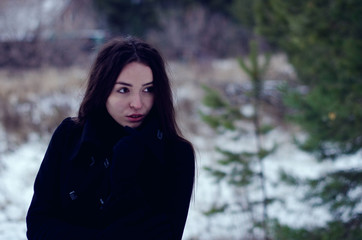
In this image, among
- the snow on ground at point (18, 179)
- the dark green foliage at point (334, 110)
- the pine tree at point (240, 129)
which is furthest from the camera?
the snow on ground at point (18, 179)

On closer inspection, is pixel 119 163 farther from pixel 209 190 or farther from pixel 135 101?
pixel 209 190

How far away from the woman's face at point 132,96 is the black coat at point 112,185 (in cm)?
6

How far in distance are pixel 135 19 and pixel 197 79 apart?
883 cm

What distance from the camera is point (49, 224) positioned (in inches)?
59.8

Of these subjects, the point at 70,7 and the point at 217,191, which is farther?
the point at 70,7

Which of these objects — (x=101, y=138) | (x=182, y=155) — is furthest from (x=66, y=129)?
(x=182, y=155)

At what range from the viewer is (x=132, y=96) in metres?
1.59

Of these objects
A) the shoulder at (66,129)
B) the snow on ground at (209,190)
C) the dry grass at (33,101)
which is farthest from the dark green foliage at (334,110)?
the dry grass at (33,101)

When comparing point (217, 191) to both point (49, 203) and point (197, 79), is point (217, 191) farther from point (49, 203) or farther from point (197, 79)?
point (197, 79)

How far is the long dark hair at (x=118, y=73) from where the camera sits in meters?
1.59

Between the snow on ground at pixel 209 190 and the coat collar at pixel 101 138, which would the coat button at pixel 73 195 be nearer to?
the coat collar at pixel 101 138

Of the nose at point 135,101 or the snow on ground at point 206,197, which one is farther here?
the snow on ground at point 206,197

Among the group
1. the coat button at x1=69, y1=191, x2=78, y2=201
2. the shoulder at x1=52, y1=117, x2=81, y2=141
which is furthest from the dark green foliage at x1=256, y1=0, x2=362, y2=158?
the coat button at x1=69, y1=191, x2=78, y2=201

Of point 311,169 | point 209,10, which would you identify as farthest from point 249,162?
point 209,10
